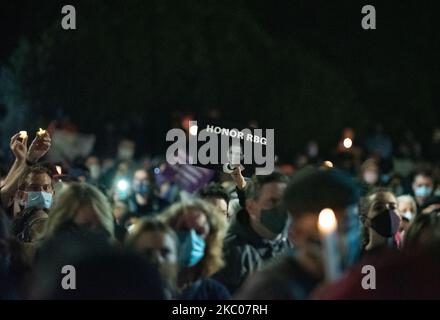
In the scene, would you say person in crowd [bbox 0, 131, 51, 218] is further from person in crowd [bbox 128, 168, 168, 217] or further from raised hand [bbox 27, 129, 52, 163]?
person in crowd [bbox 128, 168, 168, 217]

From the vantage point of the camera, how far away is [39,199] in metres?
6.89

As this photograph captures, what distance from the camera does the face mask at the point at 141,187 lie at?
43.3 feet

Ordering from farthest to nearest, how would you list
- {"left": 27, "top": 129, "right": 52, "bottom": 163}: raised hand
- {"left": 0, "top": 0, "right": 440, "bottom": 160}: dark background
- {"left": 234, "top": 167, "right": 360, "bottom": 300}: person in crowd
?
{"left": 0, "top": 0, "right": 440, "bottom": 160}: dark background < {"left": 27, "top": 129, "right": 52, "bottom": 163}: raised hand < {"left": 234, "top": 167, "right": 360, "bottom": 300}: person in crowd

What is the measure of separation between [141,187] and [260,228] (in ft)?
23.9

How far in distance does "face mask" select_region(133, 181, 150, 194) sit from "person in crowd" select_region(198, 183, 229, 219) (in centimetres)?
558

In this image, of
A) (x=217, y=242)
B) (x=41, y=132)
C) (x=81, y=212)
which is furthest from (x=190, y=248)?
(x=41, y=132)

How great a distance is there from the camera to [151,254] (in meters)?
4.95

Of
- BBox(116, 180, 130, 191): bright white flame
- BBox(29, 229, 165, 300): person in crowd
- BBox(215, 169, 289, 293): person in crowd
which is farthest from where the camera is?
BBox(116, 180, 130, 191): bright white flame

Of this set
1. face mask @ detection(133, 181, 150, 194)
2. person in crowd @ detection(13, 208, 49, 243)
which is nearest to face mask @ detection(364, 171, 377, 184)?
face mask @ detection(133, 181, 150, 194)

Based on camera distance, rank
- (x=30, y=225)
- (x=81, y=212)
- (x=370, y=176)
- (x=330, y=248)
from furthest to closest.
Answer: (x=370, y=176) → (x=30, y=225) → (x=81, y=212) → (x=330, y=248)

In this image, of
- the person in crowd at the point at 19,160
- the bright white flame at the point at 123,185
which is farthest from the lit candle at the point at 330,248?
the bright white flame at the point at 123,185

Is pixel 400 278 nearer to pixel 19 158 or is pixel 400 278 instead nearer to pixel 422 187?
pixel 19 158

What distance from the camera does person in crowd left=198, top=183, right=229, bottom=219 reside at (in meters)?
7.39
